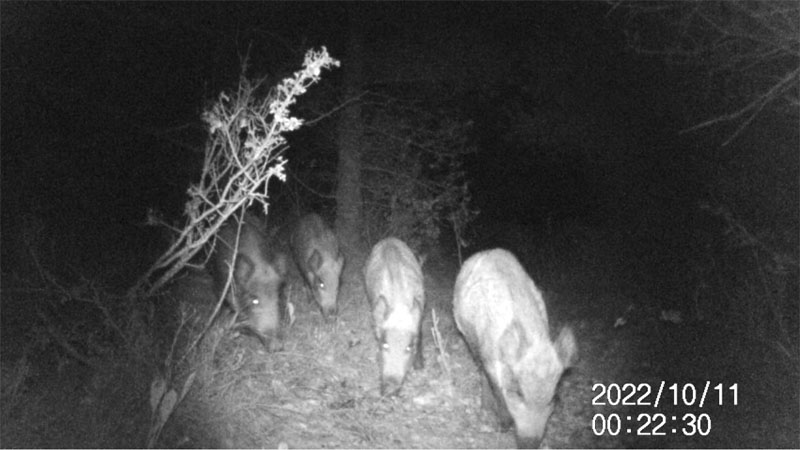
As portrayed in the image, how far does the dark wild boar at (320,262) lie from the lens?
12.5 meters

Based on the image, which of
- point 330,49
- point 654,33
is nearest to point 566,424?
point 654,33

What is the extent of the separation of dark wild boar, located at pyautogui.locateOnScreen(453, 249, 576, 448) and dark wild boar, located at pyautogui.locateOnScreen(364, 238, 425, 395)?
0.65 m

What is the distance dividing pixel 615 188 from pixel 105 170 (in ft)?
31.7

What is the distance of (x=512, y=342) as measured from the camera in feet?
28.3

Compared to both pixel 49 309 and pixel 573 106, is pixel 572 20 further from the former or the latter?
pixel 49 309

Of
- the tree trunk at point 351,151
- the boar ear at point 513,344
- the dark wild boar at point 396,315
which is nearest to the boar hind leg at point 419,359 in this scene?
the dark wild boar at point 396,315

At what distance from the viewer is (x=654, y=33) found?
1159 cm

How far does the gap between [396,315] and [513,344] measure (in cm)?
202

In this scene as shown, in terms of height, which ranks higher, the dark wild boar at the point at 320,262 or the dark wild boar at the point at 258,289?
the dark wild boar at the point at 320,262

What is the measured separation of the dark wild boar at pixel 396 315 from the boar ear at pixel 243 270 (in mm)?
1731

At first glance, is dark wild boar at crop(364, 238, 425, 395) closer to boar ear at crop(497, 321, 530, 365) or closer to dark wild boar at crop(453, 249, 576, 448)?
dark wild boar at crop(453, 249, 576, 448)

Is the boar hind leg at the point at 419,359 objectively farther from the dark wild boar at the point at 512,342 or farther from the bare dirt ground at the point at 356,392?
the dark wild boar at the point at 512,342

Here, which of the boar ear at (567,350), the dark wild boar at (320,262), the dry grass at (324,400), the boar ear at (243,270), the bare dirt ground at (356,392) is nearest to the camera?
the bare dirt ground at (356,392)

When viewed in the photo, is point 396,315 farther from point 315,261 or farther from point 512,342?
point 315,261
